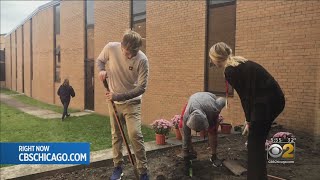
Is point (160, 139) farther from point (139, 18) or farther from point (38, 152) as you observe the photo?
point (139, 18)

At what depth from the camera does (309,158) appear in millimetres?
Result: 4734

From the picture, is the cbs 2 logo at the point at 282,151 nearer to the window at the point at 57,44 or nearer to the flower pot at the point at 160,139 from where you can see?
the flower pot at the point at 160,139

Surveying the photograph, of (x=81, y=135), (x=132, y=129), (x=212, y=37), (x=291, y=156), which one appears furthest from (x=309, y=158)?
(x=81, y=135)

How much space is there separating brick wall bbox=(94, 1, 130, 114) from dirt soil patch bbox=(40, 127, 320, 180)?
7358 millimetres

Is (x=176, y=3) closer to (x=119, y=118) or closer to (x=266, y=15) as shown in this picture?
(x=266, y=15)

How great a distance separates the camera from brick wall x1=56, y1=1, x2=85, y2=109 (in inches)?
456

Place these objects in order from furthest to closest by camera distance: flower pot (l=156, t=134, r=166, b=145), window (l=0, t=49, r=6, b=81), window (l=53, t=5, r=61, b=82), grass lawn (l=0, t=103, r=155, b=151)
A: window (l=0, t=49, r=6, b=81) → window (l=53, t=5, r=61, b=82) → grass lawn (l=0, t=103, r=155, b=151) → flower pot (l=156, t=134, r=166, b=145)

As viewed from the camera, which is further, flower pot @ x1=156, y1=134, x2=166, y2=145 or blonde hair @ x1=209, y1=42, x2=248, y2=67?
flower pot @ x1=156, y1=134, x2=166, y2=145

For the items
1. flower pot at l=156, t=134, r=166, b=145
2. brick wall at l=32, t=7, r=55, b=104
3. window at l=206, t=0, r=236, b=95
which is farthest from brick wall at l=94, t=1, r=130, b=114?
flower pot at l=156, t=134, r=166, b=145

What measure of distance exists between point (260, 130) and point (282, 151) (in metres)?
1.64

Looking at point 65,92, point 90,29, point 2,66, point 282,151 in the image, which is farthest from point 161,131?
point 2,66

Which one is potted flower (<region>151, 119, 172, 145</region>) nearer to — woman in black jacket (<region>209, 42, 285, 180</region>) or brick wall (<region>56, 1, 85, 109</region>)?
woman in black jacket (<region>209, 42, 285, 180</region>)

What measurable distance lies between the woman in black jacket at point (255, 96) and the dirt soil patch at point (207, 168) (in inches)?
35.7

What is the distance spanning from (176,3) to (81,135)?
4.57m
